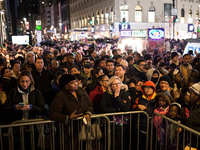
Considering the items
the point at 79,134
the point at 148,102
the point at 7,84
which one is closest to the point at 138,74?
the point at 148,102

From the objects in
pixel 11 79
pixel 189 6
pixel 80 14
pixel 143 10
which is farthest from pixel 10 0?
pixel 11 79

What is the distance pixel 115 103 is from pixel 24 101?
6.06 ft

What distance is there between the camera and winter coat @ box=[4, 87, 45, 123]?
16.3 feet

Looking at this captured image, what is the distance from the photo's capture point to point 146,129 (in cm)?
502

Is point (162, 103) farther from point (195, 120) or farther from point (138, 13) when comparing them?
point (138, 13)

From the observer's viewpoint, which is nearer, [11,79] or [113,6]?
[11,79]

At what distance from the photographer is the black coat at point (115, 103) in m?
5.02

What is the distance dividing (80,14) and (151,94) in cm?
7490

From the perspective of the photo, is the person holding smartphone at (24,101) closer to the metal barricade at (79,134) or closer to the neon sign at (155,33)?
the metal barricade at (79,134)

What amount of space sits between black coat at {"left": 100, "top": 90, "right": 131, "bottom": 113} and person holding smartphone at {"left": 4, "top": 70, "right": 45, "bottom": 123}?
1.27m

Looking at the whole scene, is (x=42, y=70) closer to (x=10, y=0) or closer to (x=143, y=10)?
(x=143, y=10)

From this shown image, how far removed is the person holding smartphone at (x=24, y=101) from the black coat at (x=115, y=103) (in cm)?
127

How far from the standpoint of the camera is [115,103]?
16.8 feet

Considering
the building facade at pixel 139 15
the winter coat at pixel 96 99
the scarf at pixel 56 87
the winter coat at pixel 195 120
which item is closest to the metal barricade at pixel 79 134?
the winter coat at pixel 96 99
